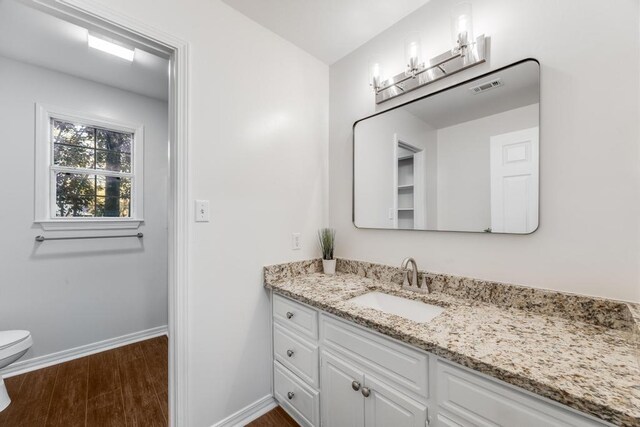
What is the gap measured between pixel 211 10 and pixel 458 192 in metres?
1.69

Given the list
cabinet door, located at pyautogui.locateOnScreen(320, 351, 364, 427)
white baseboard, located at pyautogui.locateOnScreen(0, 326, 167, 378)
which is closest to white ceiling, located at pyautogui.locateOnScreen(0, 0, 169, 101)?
cabinet door, located at pyautogui.locateOnScreen(320, 351, 364, 427)

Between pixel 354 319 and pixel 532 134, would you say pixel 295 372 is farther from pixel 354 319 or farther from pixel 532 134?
pixel 532 134

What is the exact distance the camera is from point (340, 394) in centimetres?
125

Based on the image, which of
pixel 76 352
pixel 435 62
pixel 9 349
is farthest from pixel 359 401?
pixel 76 352

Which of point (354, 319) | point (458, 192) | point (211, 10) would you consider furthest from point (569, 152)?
point (211, 10)

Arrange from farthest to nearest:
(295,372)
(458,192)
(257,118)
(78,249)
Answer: (78,249)
(257,118)
(295,372)
(458,192)

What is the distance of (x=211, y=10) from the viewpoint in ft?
4.89

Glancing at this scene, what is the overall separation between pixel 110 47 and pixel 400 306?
2.68 m

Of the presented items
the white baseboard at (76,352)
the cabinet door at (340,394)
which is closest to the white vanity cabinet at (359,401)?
the cabinet door at (340,394)

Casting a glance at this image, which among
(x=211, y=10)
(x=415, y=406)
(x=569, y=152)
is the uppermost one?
(x=211, y=10)

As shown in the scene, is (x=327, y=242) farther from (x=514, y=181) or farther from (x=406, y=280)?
(x=514, y=181)

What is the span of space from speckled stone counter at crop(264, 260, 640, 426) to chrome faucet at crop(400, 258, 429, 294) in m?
0.04

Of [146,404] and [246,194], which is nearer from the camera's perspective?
[246,194]

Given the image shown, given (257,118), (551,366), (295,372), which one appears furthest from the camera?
(257,118)
